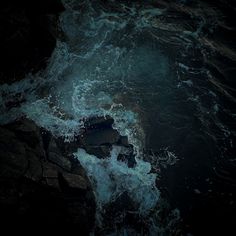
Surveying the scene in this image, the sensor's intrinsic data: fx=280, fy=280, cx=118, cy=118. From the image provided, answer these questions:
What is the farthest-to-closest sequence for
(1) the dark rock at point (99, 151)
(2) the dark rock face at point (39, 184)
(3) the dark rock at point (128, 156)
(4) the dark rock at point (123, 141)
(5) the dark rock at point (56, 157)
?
(4) the dark rock at point (123, 141) < (3) the dark rock at point (128, 156) < (1) the dark rock at point (99, 151) < (5) the dark rock at point (56, 157) < (2) the dark rock face at point (39, 184)

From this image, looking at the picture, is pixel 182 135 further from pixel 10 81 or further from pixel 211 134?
pixel 10 81

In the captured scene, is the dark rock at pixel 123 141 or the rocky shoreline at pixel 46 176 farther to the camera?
the dark rock at pixel 123 141

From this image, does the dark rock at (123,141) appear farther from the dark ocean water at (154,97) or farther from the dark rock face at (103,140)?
the dark ocean water at (154,97)

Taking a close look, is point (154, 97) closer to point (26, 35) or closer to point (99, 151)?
point (99, 151)

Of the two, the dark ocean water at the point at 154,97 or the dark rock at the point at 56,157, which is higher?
the dark ocean water at the point at 154,97

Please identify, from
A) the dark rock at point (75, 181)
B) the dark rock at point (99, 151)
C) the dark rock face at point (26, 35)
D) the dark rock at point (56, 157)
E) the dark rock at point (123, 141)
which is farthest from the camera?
the dark rock at point (123, 141)

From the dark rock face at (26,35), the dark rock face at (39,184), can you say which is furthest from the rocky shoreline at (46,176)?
the dark rock face at (26,35)

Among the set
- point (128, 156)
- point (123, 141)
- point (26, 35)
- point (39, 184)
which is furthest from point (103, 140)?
point (26, 35)

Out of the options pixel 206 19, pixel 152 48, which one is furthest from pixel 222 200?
pixel 206 19

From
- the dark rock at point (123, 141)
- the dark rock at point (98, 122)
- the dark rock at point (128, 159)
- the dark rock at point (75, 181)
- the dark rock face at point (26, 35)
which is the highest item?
the dark rock face at point (26, 35)

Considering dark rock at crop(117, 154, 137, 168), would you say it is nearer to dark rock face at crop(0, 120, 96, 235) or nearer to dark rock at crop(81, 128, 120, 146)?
dark rock at crop(81, 128, 120, 146)
